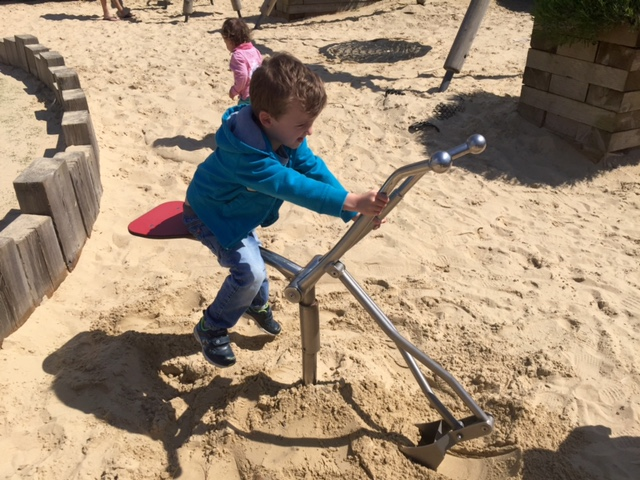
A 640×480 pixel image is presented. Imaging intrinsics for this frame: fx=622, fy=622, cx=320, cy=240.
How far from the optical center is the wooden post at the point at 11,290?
2.56 m

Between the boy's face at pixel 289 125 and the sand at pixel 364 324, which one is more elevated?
the boy's face at pixel 289 125

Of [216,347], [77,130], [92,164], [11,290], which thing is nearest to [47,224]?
[11,290]

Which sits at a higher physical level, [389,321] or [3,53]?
[389,321]

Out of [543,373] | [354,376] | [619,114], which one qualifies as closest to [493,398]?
[543,373]

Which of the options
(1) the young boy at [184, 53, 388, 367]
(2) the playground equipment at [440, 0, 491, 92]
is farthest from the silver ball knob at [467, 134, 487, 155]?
(2) the playground equipment at [440, 0, 491, 92]

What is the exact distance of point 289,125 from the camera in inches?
77.2

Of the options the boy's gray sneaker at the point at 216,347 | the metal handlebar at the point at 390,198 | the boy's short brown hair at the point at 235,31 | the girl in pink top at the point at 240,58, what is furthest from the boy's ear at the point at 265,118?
the boy's short brown hair at the point at 235,31

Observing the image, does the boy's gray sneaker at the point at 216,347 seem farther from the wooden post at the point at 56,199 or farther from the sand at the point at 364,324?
the wooden post at the point at 56,199

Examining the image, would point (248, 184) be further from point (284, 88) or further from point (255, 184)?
point (284, 88)

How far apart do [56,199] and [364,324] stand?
163 cm

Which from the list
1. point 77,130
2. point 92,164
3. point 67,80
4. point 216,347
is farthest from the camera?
point 67,80

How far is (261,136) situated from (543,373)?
158 cm

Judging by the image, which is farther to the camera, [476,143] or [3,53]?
[3,53]

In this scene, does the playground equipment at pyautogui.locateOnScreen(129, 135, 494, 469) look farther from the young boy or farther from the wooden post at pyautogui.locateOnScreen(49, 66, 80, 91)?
the wooden post at pyautogui.locateOnScreen(49, 66, 80, 91)
